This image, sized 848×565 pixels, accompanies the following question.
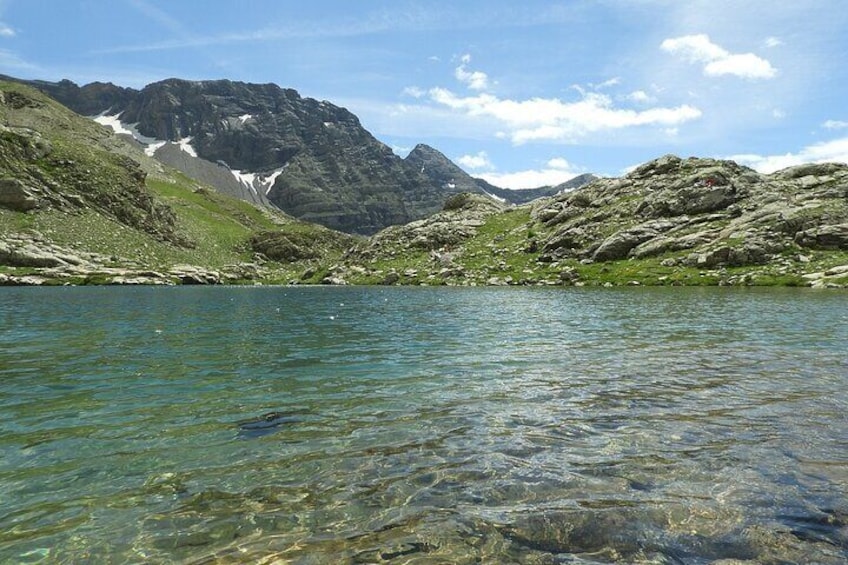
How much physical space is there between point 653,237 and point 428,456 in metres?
114

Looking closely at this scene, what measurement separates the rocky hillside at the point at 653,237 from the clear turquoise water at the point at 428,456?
74.9 metres

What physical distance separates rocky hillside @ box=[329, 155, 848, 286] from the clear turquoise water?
7490 cm

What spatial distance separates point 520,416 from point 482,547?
22.9 feet

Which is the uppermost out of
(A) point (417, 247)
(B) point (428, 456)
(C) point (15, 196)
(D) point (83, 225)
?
(C) point (15, 196)

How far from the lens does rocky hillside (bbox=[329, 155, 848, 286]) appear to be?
291 ft

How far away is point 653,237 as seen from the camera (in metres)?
111

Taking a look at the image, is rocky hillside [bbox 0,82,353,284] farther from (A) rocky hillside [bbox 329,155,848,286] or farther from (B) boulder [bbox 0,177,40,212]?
(A) rocky hillside [bbox 329,155,848,286]

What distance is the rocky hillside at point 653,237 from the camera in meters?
88.6

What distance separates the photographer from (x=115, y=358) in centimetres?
2361

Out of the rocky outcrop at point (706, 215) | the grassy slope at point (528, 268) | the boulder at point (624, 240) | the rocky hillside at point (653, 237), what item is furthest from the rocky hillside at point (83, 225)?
the boulder at point (624, 240)

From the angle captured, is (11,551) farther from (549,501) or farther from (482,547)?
(549,501)

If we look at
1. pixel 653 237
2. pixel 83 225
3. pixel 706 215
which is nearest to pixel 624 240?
pixel 653 237

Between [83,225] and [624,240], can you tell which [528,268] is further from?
[83,225]

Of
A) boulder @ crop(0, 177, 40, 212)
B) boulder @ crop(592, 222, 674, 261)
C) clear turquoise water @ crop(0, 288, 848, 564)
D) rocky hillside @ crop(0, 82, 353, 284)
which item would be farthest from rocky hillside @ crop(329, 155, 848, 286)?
boulder @ crop(0, 177, 40, 212)
